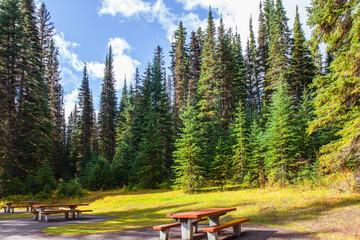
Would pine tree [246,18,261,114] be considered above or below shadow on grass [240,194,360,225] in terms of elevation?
above

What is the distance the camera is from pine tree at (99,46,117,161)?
41.6 m

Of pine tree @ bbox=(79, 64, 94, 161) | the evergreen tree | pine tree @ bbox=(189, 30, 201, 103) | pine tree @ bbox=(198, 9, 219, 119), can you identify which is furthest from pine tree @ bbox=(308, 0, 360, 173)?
pine tree @ bbox=(79, 64, 94, 161)

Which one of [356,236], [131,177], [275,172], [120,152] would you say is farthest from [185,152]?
[120,152]

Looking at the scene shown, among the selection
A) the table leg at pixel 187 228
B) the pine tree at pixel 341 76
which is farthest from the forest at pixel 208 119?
the table leg at pixel 187 228

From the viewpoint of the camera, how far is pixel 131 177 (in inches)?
1031

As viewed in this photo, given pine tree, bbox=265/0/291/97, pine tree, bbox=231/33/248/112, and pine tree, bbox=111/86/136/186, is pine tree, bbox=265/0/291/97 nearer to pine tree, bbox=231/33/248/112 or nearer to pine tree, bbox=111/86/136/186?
pine tree, bbox=231/33/248/112

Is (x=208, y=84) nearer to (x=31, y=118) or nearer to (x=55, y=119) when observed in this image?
(x=31, y=118)

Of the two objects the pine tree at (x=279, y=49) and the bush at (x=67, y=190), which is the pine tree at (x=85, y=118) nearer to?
the bush at (x=67, y=190)

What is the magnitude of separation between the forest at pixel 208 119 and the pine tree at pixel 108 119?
23cm

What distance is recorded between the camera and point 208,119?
2931cm

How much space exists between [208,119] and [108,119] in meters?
22.2

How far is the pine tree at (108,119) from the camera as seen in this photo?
41.6 metres

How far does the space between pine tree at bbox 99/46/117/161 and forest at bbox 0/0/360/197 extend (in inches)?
9.1

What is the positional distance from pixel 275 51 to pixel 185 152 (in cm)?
2467
